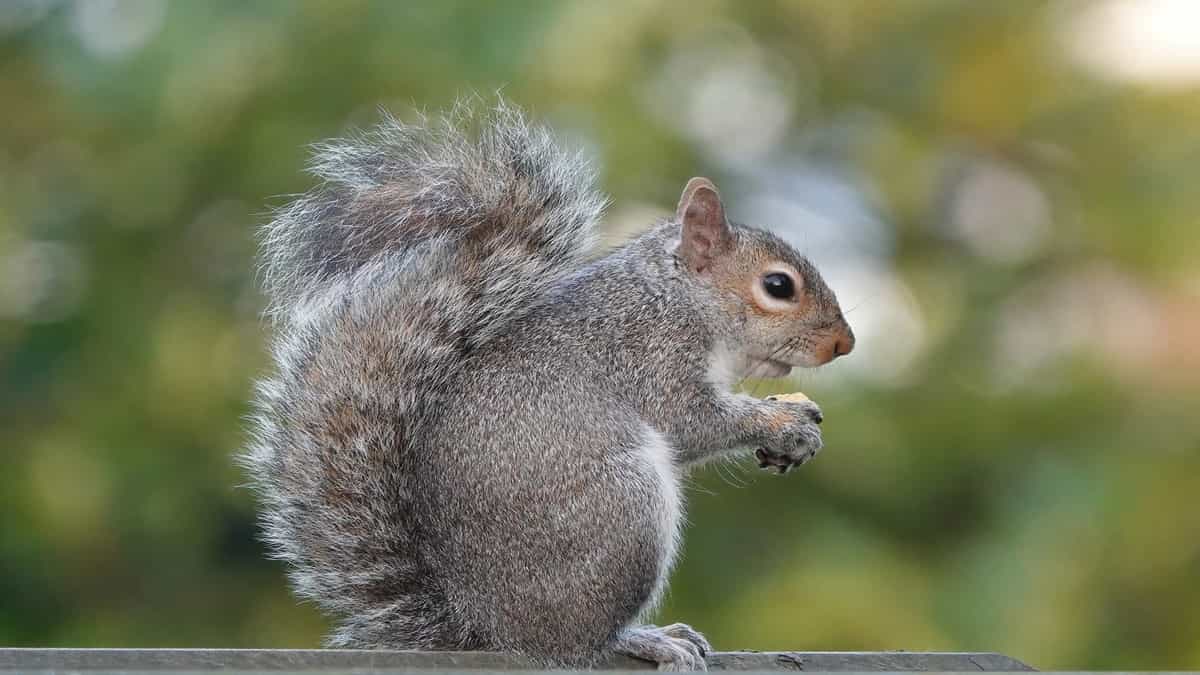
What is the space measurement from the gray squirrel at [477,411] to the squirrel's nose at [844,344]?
0.45 ft

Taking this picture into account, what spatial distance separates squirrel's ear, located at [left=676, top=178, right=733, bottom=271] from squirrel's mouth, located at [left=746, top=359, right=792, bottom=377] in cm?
15

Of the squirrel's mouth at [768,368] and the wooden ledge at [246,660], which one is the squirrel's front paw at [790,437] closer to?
the squirrel's mouth at [768,368]

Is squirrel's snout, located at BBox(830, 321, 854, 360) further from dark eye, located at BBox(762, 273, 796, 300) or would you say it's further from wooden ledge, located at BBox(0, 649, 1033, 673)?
wooden ledge, located at BBox(0, 649, 1033, 673)

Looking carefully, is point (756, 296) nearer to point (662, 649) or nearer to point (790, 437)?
point (790, 437)

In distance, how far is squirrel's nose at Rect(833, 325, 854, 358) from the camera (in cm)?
231

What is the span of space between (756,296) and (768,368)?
0.34 feet

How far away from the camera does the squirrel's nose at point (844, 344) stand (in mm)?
2311

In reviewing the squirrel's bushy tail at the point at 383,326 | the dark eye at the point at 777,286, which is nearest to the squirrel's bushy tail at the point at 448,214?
the squirrel's bushy tail at the point at 383,326

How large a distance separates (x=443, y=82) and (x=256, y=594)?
1339mm

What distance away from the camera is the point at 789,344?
230 centimetres

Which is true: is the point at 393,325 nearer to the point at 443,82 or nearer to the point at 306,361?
the point at 306,361

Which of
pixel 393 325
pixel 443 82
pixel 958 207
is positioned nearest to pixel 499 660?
pixel 393 325

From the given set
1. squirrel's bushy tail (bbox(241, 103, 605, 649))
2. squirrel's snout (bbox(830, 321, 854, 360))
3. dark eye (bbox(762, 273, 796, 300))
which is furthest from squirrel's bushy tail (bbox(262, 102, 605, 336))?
Result: squirrel's snout (bbox(830, 321, 854, 360))

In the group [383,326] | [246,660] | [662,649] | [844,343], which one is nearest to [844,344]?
[844,343]
